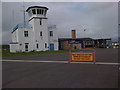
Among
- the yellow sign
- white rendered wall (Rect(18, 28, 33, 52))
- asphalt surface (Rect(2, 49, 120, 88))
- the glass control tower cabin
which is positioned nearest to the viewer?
asphalt surface (Rect(2, 49, 120, 88))

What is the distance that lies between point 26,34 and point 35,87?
108 ft

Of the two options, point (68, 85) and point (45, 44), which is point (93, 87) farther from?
point (45, 44)

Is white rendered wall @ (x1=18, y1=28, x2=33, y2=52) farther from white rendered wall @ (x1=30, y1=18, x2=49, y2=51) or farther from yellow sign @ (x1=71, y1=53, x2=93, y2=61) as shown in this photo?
yellow sign @ (x1=71, y1=53, x2=93, y2=61)

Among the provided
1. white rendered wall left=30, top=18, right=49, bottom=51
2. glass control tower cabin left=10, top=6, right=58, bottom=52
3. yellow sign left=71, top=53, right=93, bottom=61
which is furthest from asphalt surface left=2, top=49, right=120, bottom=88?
glass control tower cabin left=10, top=6, right=58, bottom=52

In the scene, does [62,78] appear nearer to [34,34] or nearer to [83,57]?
[83,57]

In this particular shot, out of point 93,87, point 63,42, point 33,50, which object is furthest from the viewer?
point 63,42

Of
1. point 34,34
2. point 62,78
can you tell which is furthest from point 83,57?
point 34,34

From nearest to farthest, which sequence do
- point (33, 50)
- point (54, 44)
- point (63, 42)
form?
point (33, 50) → point (54, 44) → point (63, 42)

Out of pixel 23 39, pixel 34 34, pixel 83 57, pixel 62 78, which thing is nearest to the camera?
pixel 62 78

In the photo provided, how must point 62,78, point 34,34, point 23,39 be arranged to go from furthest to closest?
point 23,39, point 34,34, point 62,78

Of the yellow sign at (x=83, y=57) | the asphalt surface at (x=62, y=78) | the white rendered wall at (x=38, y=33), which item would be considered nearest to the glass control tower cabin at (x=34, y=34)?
the white rendered wall at (x=38, y=33)

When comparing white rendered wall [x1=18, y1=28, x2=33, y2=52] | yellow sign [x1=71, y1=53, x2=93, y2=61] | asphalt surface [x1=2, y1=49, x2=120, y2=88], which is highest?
white rendered wall [x1=18, y1=28, x2=33, y2=52]

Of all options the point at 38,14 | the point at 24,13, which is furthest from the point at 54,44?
the point at 24,13

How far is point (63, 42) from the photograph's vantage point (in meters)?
50.7
